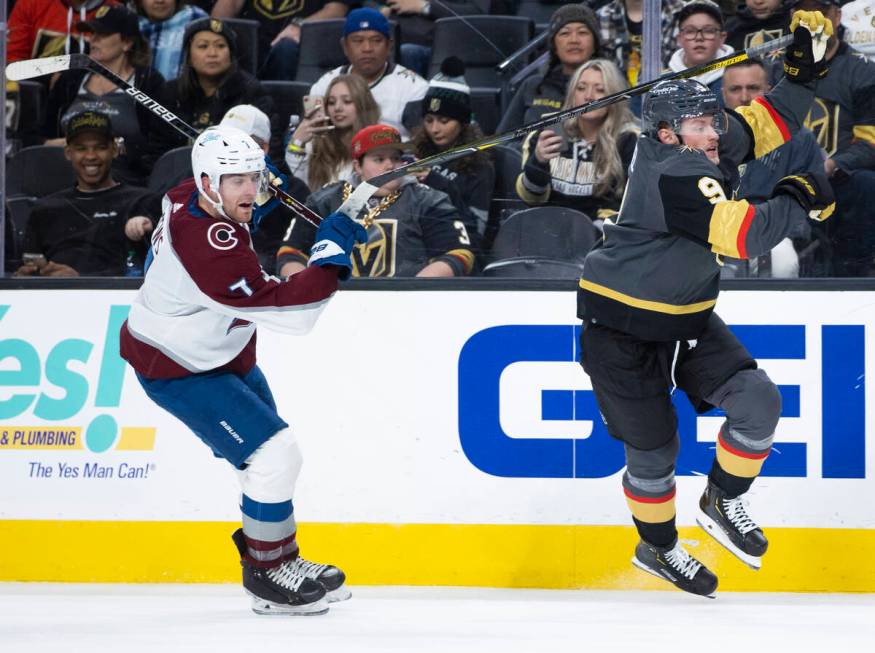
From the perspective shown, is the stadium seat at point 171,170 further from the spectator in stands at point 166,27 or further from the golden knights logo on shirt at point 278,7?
the golden knights logo on shirt at point 278,7

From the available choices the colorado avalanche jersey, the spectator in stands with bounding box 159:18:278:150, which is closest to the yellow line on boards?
the colorado avalanche jersey

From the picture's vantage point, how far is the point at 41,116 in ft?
14.9

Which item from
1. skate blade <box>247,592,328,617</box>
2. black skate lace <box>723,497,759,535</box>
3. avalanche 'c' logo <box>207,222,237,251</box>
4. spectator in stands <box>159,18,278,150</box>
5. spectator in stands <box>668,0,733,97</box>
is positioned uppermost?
spectator in stands <box>668,0,733,97</box>

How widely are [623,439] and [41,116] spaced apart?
2.30 m

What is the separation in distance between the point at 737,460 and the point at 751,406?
0.17m

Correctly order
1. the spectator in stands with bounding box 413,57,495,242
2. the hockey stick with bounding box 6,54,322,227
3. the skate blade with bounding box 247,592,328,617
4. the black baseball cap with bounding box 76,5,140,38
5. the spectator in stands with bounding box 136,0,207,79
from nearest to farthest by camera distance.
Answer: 1. the skate blade with bounding box 247,592,328,617
2. the hockey stick with bounding box 6,54,322,227
3. the spectator in stands with bounding box 413,57,495,242
4. the spectator in stands with bounding box 136,0,207,79
5. the black baseball cap with bounding box 76,5,140,38

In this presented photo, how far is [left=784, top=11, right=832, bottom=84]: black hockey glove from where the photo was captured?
342 cm

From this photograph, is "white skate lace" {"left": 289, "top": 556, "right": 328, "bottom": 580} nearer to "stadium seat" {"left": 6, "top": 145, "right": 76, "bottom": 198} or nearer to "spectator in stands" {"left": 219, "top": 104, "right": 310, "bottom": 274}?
"spectator in stands" {"left": 219, "top": 104, "right": 310, "bottom": 274}

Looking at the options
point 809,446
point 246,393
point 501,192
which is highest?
point 501,192

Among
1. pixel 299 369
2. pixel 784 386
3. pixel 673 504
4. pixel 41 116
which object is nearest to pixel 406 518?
pixel 299 369

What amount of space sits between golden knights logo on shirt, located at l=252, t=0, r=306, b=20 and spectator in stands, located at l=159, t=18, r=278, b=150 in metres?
0.16

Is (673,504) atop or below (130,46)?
below

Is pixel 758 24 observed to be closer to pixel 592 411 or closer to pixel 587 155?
pixel 587 155

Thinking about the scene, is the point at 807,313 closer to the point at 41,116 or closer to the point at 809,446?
the point at 809,446
